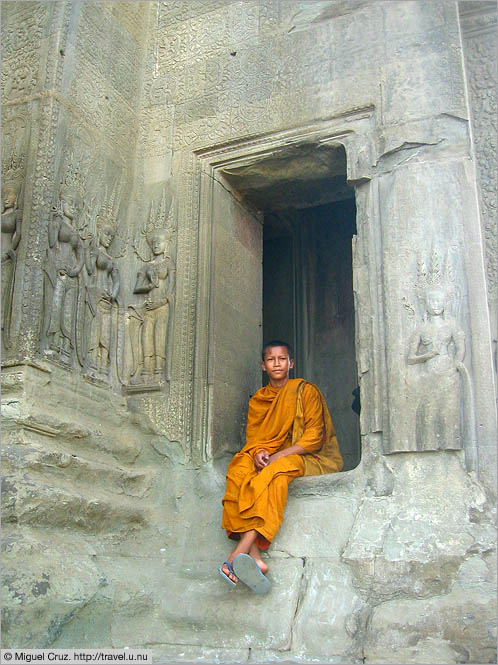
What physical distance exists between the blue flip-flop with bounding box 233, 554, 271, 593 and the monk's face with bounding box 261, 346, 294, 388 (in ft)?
5.89

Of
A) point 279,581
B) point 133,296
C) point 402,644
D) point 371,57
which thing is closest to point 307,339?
point 133,296

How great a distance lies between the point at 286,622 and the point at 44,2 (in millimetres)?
5666

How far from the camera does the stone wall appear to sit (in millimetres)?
5324

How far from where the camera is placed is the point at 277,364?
6723 millimetres

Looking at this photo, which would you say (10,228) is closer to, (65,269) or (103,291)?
(65,269)

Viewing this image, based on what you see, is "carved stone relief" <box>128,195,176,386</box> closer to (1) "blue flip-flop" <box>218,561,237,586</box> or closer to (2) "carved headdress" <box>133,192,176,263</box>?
(2) "carved headdress" <box>133,192,176,263</box>

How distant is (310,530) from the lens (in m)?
5.77

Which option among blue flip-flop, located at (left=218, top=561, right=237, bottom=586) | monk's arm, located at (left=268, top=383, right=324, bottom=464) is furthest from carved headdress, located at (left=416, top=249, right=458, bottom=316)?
blue flip-flop, located at (left=218, top=561, right=237, bottom=586)

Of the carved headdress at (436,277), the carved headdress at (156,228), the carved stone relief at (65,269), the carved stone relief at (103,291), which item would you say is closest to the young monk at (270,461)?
the carved headdress at (436,277)

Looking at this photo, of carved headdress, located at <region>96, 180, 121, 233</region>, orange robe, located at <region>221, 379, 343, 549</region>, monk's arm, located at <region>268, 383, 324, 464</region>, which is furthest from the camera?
carved headdress, located at <region>96, 180, 121, 233</region>

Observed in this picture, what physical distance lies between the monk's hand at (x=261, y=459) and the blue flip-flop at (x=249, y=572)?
2.78 feet

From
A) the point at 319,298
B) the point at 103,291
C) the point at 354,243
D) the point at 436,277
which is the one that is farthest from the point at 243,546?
the point at 319,298

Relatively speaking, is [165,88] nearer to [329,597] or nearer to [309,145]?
[309,145]

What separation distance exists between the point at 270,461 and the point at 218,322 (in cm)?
145
